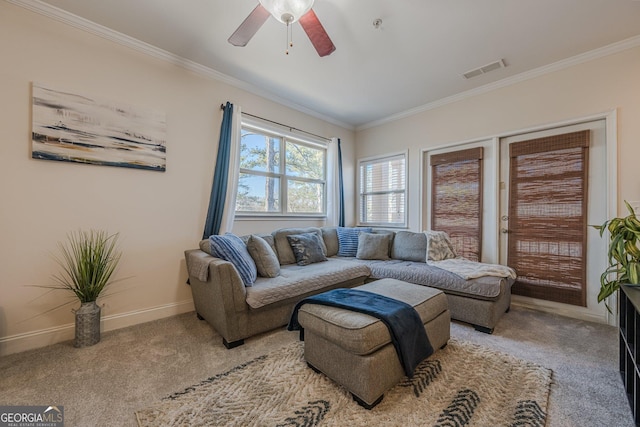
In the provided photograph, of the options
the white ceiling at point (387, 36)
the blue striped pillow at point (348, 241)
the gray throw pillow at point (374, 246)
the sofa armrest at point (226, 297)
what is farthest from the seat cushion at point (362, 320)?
the white ceiling at point (387, 36)

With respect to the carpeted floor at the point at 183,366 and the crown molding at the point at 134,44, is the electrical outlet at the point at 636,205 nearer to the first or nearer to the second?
the carpeted floor at the point at 183,366

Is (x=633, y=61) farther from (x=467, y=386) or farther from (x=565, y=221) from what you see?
(x=467, y=386)

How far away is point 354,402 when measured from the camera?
148cm

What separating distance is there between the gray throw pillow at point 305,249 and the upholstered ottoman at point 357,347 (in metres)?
1.37

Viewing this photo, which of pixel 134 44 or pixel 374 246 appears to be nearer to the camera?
pixel 134 44

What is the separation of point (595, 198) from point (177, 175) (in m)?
4.43

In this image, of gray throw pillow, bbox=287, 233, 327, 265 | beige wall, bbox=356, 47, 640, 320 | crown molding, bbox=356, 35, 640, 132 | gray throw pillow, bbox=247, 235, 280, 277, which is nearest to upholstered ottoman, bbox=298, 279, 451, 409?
gray throw pillow, bbox=247, 235, 280, 277

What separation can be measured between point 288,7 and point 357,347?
2075mm

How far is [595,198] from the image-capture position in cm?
270

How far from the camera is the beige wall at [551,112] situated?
8.21 ft

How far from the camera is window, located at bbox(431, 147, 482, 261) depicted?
3502 millimetres

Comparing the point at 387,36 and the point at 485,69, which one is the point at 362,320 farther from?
the point at 485,69

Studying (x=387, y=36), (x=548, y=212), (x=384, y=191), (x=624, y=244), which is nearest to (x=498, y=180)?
(x=548, y=212)

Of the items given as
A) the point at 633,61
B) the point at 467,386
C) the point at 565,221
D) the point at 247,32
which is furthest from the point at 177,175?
the point at 633,61
